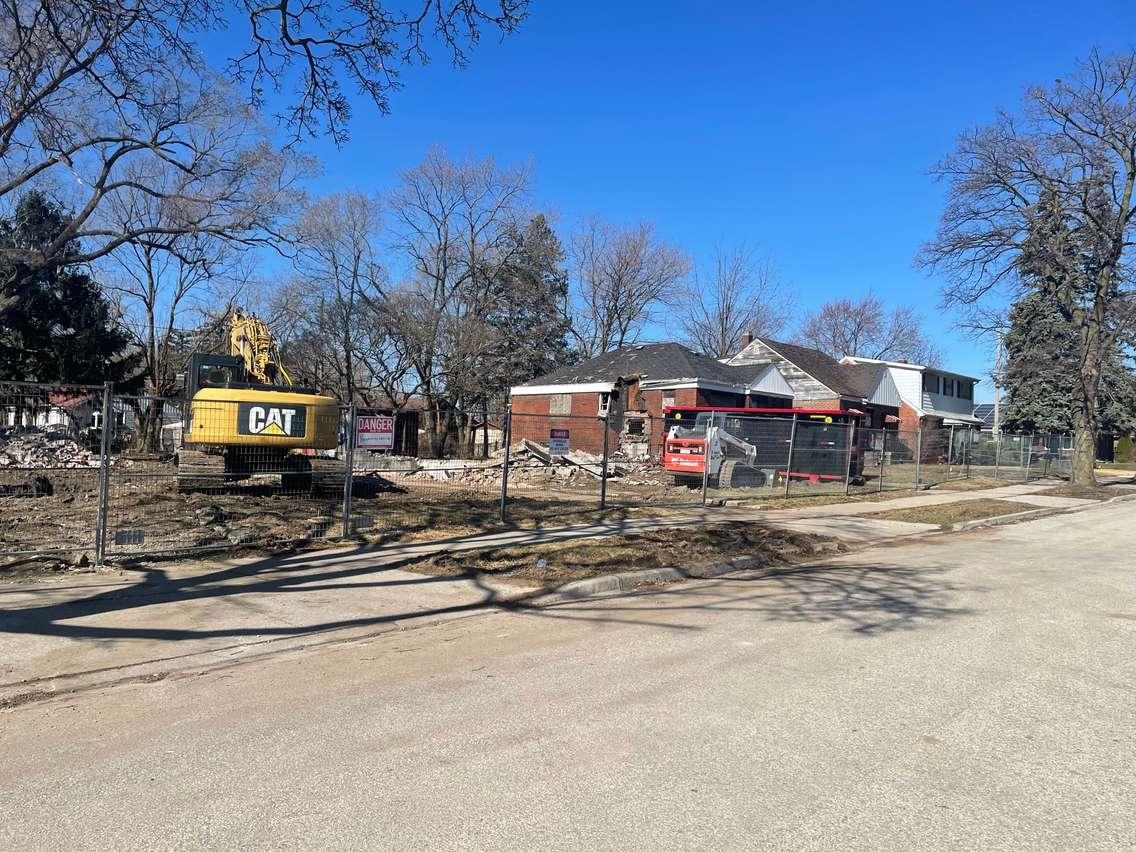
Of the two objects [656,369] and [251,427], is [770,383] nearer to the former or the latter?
[656,369]

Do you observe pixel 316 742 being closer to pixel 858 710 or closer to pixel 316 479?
pixel 858 710

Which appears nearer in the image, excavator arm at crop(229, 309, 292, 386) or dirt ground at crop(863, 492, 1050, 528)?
dirt ground at crop(863, 492, 1050, 528)

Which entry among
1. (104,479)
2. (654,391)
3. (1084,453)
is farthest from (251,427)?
(1084,453)

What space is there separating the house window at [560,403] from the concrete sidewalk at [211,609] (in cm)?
2356

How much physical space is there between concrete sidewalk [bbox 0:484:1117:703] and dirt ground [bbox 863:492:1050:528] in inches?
378

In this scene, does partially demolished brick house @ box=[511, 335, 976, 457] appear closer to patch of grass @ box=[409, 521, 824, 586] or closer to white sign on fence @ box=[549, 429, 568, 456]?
white sign on fence @ box=[549, 429, 568, 456]

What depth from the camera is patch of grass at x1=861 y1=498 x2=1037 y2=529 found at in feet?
52.7

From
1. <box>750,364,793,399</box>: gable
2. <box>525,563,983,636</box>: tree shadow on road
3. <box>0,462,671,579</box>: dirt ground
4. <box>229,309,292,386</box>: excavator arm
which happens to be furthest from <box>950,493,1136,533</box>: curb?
<box>229,309,292,386</box>: excavator arm

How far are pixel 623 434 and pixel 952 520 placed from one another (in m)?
13.4

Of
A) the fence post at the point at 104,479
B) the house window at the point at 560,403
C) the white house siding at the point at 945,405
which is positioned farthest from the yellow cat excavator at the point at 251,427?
the white house siding at the point at 945,405

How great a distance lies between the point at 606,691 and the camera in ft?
16.9

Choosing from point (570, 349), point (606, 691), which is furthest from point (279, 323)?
point (606, 691)

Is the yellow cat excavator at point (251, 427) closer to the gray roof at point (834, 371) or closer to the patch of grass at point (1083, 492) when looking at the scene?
the patch of grass at point (1083, 492)

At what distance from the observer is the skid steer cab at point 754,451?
20.6 metres
